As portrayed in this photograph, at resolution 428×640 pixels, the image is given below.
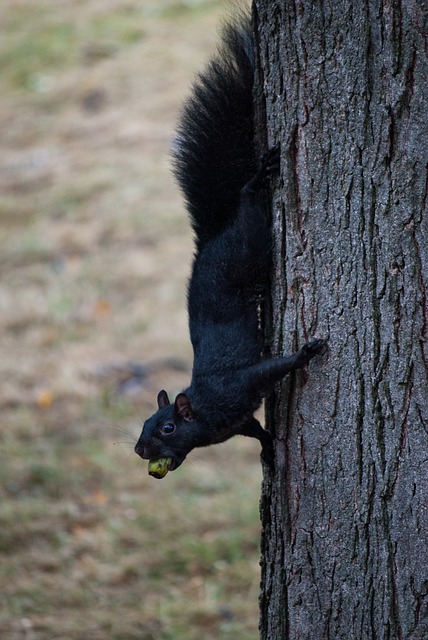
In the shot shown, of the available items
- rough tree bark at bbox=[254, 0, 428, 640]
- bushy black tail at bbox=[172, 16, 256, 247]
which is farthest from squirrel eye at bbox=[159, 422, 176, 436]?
bushy black tail at bbox=[172, 16, 256, 247]

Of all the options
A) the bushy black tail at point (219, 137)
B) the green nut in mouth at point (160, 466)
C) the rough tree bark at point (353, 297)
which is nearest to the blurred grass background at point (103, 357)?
the bushy black tail at point (219, 137)

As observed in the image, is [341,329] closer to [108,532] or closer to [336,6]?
[336,6]

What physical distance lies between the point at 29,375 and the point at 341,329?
140 inches

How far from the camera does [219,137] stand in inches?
97.6

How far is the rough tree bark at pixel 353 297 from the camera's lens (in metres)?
1.92

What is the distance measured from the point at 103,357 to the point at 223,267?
3.10 metres

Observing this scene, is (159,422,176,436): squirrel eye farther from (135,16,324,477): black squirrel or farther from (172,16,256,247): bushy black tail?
(172,16,256,247): bushy black tail

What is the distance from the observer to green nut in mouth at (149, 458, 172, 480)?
94.3 inches

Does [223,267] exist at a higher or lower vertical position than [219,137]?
lower

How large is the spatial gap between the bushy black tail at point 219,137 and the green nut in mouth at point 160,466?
63cm

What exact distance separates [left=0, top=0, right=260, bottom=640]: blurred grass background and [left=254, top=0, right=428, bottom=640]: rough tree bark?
930 millimetres

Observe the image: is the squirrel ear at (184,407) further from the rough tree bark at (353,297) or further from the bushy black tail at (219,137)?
the bushy black tail at (219,137)

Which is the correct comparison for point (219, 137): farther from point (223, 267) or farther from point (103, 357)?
point (103, 357)

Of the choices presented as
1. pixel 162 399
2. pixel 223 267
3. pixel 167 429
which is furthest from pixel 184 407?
pixel 223 267
